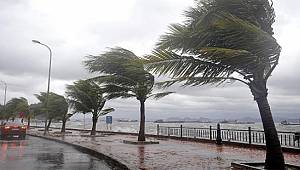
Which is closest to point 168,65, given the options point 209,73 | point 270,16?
point 209,73

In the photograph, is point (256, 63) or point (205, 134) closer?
point (256, 63)

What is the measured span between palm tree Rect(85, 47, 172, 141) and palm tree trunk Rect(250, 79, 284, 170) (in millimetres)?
12062

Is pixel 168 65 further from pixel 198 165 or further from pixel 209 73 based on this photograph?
pixel 198 165

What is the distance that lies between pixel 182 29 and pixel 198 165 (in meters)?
4.44

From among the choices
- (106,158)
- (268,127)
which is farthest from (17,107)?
(268,127)

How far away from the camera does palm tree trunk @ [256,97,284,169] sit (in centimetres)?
1039

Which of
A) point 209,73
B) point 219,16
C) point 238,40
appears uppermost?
point 219,16

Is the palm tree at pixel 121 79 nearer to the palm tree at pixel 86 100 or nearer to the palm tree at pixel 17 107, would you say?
the palm tree at pixel 86 100

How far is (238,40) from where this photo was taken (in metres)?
9.93

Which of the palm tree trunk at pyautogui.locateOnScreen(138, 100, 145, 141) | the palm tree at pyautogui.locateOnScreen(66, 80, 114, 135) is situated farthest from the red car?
the palm tree trunk at pyautogui.locateOnScreen(138, 100, 145, 141)

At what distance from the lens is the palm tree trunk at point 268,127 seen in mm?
10406

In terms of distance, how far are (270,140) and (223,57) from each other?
2798mm

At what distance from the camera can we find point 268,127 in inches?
416

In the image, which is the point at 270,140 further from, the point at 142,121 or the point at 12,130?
the point at 12,130
